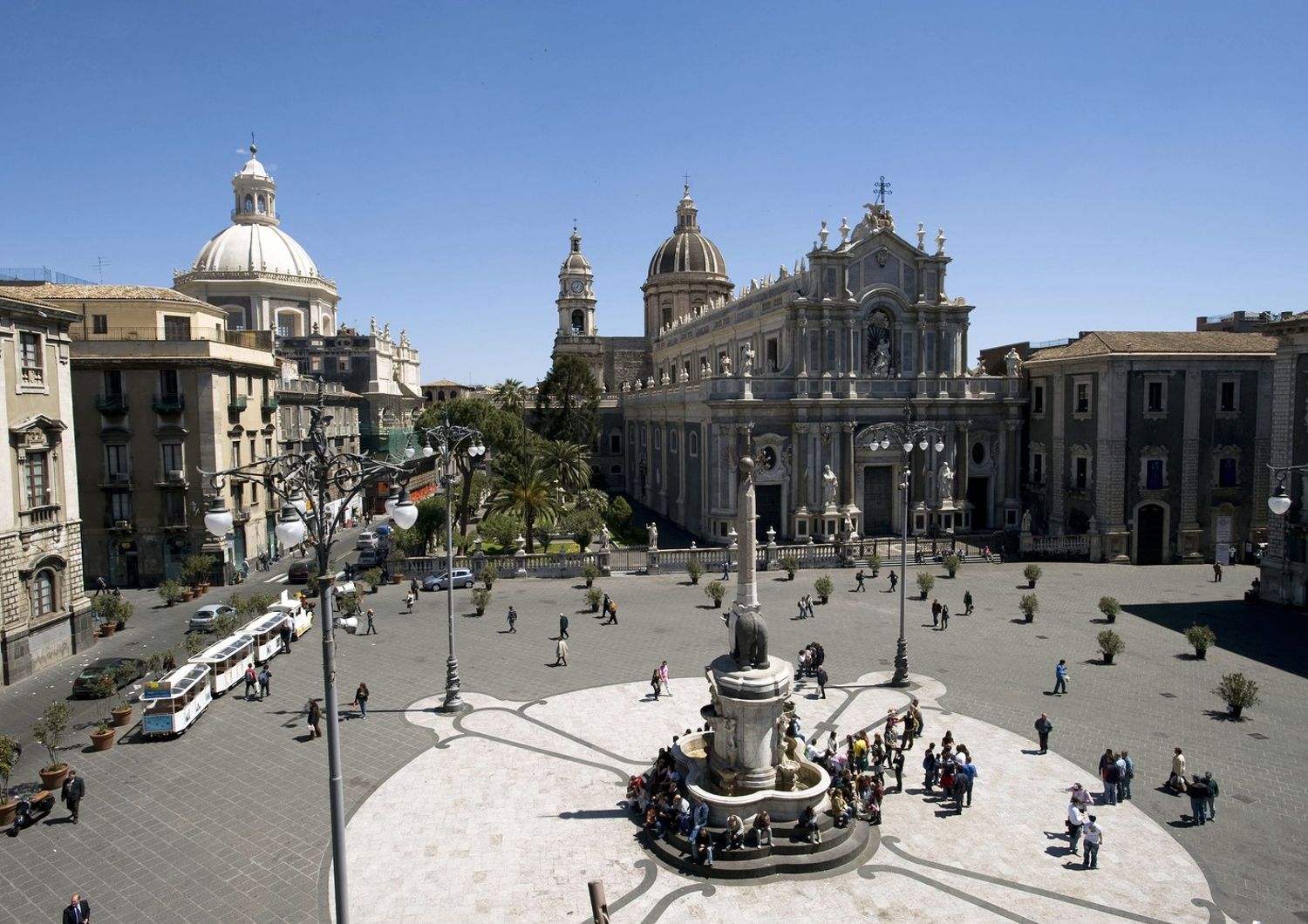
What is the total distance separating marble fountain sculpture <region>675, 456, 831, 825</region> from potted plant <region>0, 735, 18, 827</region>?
13040 millimetres

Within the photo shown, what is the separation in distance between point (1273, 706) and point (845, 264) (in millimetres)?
30448

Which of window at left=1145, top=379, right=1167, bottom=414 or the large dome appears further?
the large dome

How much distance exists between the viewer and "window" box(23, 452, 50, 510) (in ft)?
88.9

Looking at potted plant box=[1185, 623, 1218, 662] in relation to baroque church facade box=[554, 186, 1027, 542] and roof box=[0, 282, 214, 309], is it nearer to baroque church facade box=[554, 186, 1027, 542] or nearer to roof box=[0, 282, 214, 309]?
baroque church facade box=[554, 186, 1027, 542]

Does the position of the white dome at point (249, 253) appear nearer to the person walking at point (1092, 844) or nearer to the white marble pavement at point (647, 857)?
the white marble pavement at point (647, 857)

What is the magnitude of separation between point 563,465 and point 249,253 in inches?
1446

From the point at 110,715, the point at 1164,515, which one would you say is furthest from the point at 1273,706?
the point at 110,715

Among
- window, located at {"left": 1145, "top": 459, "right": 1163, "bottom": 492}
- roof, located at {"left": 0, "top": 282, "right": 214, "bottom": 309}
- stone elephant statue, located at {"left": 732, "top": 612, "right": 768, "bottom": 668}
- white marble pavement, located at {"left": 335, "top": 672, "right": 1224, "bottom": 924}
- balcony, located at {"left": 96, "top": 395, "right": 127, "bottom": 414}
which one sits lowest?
white marble pavement, located at {"left": 335, "top": 672, "right": 1224, "bottom": 924}

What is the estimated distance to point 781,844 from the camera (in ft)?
50.8

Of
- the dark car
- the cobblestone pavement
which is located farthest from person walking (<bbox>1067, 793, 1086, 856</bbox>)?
the dark car

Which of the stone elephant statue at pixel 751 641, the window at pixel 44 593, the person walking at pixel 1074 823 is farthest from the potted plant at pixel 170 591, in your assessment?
the person walking at pixel 1074 823

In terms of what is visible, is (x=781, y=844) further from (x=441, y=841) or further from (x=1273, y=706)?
(x=1273, y=706)

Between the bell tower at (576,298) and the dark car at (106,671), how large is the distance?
61.9 m

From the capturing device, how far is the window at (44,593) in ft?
89.4
